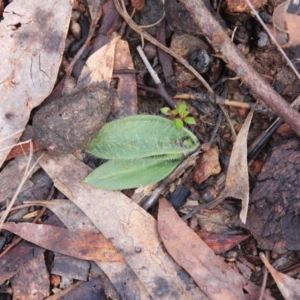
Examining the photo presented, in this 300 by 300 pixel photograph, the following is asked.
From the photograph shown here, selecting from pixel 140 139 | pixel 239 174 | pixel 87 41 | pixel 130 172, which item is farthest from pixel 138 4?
pixel 239 174

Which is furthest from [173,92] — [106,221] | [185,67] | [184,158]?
[106,221]

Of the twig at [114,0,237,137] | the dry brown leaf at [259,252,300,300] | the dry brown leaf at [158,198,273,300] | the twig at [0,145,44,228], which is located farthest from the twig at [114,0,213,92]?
the dry brown leaf at [259,252,300,300]

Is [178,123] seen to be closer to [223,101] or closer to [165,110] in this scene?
[165,110]

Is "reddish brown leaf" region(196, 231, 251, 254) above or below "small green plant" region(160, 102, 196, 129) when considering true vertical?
below

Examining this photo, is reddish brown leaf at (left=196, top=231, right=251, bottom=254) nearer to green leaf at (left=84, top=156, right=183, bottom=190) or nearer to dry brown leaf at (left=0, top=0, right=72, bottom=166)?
green leaf at (left=84, top=156, right=183, bottom=190)

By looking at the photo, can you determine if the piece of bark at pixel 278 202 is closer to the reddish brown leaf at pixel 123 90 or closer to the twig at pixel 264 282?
the twig at pixel 264 282

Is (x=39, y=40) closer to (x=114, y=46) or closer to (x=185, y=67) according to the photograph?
(x=114, y=46)
